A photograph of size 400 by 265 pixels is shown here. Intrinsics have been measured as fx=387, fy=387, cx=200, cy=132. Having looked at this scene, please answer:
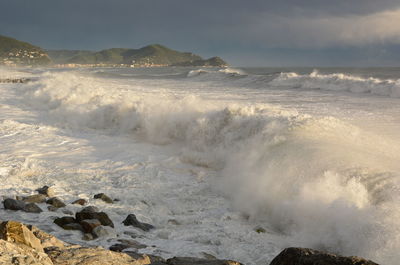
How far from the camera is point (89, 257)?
386cm

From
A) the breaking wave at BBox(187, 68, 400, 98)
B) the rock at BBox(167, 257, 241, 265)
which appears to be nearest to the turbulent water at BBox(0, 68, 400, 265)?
the rock at BBox(167, 257, 241, 265)

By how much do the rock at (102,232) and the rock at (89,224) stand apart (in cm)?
8

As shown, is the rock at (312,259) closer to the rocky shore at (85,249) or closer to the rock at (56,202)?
the rocky shore at (85,249)

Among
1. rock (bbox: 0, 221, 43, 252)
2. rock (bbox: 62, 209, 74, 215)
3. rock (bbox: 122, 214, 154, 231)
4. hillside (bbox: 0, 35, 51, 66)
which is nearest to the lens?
rock (bbox: 0, 221, 43, 252)

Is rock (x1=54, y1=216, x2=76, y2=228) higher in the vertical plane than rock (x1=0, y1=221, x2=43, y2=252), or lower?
lower

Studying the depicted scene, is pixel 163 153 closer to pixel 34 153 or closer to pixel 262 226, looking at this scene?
pixel 34 153

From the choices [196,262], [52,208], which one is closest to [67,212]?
[52,208]

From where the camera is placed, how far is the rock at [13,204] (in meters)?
6.16

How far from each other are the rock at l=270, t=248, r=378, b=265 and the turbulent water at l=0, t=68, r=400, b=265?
1.38 m

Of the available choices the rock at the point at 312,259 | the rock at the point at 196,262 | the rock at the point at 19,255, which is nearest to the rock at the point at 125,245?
the rock at the point at 196,262

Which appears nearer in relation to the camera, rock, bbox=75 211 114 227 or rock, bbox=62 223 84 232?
rock, bbox=62 223 84 232

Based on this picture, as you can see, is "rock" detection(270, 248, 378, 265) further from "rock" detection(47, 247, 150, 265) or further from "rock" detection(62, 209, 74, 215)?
"rock" detection(62, 209, 74, 215)

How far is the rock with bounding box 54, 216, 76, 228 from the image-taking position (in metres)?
5.59

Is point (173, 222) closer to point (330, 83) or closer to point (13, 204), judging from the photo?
point (13, 204)
